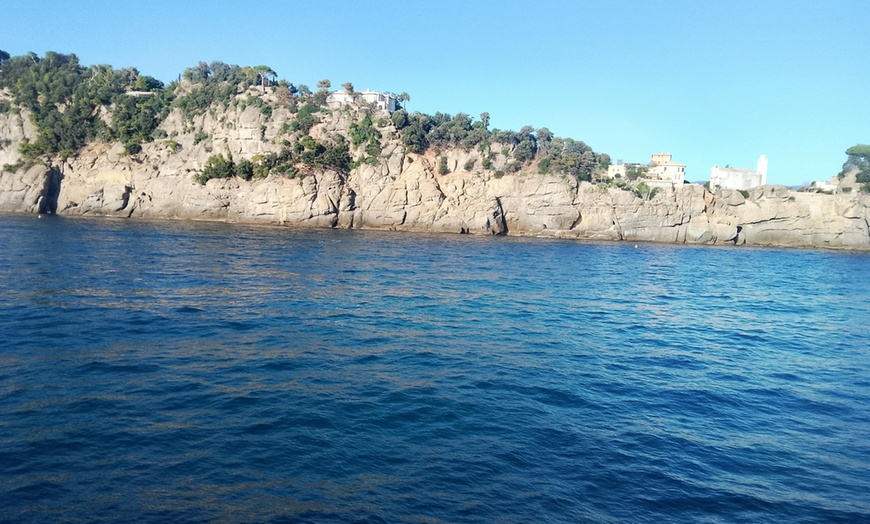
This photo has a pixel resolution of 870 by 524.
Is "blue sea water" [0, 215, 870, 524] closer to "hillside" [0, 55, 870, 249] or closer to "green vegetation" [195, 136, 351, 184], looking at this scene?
"green vegetation" [195, 136, 351, 184]

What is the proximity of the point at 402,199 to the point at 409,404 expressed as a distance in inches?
2147

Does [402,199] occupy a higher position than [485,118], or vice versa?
[485,118]

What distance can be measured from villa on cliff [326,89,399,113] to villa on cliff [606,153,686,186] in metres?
34.1

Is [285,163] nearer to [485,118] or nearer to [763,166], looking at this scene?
[485,118]

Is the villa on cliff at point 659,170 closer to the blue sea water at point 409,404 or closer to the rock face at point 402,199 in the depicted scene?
the rock face at point 402,199

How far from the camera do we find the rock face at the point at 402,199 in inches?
2477

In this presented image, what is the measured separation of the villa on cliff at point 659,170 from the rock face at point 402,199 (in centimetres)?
1320

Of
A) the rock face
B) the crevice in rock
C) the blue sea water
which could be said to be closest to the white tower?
the rock face

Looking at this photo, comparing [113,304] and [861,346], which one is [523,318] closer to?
[861,346]

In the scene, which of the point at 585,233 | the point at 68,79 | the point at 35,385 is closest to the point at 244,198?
the point at 68,79

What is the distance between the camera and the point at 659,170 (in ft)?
301

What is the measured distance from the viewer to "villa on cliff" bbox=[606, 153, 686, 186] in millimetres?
82562

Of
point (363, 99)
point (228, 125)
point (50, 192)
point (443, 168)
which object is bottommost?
point (50, 192)

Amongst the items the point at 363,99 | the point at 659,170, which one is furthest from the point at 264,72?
the point at 659,170
